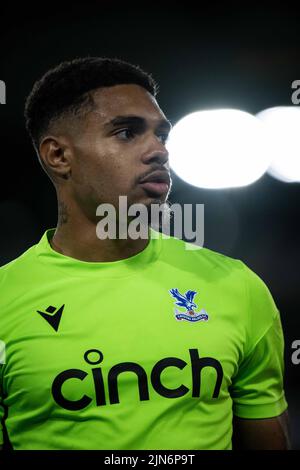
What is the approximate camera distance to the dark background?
3936 millimetres

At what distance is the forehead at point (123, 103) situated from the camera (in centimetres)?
183

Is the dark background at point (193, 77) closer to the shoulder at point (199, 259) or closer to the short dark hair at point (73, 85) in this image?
the short dark hair at point (73, 85)

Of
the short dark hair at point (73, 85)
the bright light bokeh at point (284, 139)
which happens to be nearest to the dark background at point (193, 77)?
the bright light bokeh at point (284, 139)

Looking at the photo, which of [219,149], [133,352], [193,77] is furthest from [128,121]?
[219,149]

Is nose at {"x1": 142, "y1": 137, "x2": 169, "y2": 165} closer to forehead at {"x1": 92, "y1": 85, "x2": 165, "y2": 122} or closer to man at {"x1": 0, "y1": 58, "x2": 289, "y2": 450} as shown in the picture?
man at {"x1": 0, "y1": 58, "x2": 289, "y2": 450}

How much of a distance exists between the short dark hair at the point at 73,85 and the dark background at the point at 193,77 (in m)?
1.98

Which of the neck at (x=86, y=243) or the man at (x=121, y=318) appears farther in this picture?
the neck at (x=86, y=243)

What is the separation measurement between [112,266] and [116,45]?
272 centimetres

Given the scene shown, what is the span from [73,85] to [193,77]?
2.92 m

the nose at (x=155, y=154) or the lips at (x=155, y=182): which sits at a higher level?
the nose at (x=155, y=154)

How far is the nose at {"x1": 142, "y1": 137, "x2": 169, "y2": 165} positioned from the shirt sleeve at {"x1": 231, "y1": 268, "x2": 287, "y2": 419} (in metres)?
0.52

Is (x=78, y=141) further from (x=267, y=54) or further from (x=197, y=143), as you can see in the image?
(x=197, y=143)

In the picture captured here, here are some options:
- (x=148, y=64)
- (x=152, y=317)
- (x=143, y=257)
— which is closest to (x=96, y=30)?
(x=148, y=64)

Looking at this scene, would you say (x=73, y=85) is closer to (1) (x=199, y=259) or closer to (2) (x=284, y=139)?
(1) (x=199, y=259)
